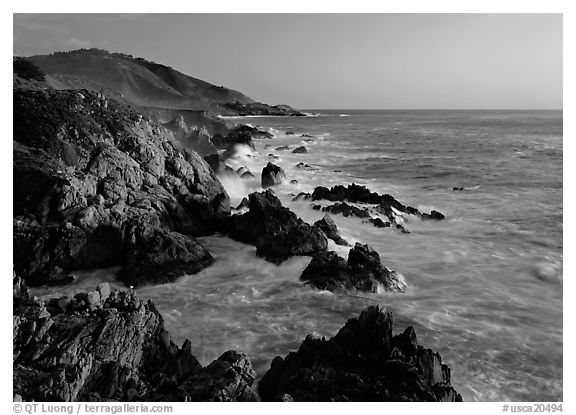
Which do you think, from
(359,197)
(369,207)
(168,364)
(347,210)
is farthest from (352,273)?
(359,197)

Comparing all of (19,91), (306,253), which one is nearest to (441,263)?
(306,253)

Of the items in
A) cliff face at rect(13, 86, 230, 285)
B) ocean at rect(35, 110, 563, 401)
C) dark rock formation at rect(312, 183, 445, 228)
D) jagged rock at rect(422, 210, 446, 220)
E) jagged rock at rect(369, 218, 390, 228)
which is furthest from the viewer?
dark rock formation at rect(312, 183, 445, 228)

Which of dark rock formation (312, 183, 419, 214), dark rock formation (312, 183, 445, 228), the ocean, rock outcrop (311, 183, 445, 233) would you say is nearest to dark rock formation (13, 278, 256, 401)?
the ocean

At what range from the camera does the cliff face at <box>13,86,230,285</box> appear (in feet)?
52.0

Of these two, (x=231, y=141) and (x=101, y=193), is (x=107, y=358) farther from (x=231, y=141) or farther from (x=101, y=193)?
(x=231, y=141)

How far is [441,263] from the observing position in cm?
1719

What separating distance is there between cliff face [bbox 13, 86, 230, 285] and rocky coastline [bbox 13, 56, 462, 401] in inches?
2.2

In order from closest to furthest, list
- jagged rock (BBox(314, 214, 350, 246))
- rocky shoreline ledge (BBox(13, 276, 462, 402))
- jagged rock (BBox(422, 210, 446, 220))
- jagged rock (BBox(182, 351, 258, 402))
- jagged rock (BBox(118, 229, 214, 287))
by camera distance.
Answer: jagged rock (BBox(182, 351, 258, 402)) → rocky shoreline ledge (BBox(13, 276, 462, 402)) → jagged rock (BBox(118, 229, 214, 287)) → jagged rock (BBox(314, 214, 350, 246)) → jagged rock (BBox(422, 210, 446, 220))

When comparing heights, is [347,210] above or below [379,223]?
above

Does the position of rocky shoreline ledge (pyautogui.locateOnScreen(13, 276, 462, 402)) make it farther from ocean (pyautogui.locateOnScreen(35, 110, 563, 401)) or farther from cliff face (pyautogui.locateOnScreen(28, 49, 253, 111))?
cliff face (pyautogui.locateOnScreen(28, 49, 253, 111))

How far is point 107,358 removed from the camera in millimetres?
9352

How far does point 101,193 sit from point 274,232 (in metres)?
7.84

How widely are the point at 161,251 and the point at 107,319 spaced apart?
21.3 feet
